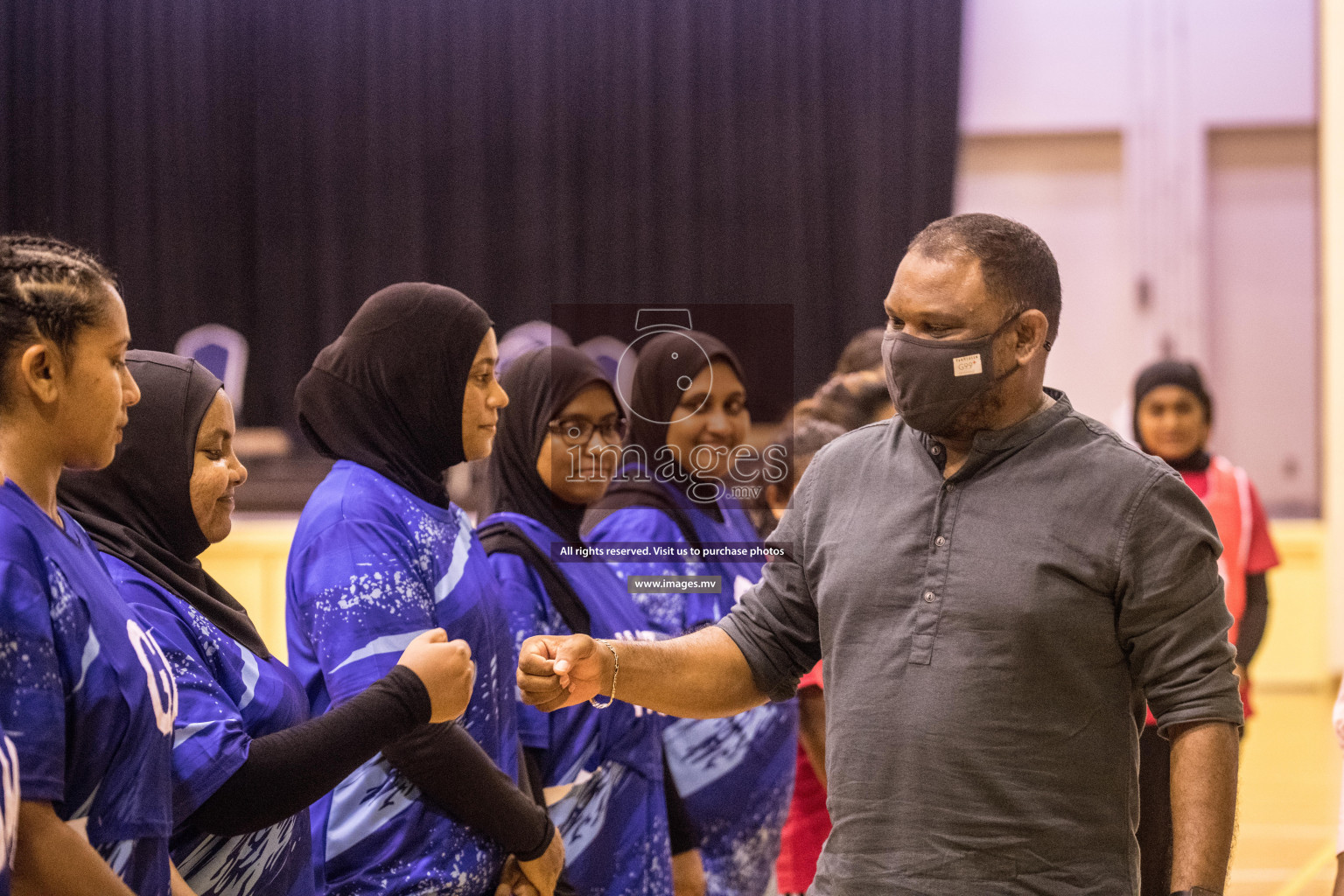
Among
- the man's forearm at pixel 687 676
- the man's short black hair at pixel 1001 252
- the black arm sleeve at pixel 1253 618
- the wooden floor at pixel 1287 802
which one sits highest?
the man's short black hair at pixel 1001 252

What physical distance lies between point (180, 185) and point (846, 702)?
7995mm

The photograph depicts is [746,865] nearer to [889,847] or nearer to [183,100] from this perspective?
[889,847]

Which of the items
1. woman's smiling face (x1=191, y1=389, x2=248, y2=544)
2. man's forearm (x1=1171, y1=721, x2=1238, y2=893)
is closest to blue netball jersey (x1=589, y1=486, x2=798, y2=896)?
woman's smiling face (x1=191, y1=389, x2=248, y2=544)

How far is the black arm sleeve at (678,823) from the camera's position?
100 inches

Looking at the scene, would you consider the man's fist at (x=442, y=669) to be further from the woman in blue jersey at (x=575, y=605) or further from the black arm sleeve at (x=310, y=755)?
the woman in blue jersey at (x=575, y=605)

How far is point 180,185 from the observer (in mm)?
8547

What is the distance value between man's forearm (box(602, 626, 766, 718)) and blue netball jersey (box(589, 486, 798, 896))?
605 millimetres

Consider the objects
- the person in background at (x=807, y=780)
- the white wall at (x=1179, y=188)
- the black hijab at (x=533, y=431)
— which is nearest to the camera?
the black hijab at (x=533, y=431)

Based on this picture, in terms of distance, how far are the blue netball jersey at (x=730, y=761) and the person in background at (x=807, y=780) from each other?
221mm

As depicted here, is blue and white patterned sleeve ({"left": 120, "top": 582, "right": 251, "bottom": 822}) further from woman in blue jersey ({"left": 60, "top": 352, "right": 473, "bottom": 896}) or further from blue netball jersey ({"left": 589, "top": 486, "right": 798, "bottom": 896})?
blue netball jersey ({"left": 589, "top": 486, "right": 798, "bottom": 896})

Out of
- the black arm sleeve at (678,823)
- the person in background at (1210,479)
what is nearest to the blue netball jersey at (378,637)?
the black arm sleeve at (678,823)

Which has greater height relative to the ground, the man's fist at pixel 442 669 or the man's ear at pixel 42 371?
the man's ear at pixel 42 371

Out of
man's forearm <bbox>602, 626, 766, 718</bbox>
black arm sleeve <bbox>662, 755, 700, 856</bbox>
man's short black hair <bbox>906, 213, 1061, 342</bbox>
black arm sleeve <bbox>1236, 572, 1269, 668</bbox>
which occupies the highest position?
man's short black hair <bbox>906, 213, 1061, 342</bbox>

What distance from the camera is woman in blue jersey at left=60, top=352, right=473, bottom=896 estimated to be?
155 centimetres
